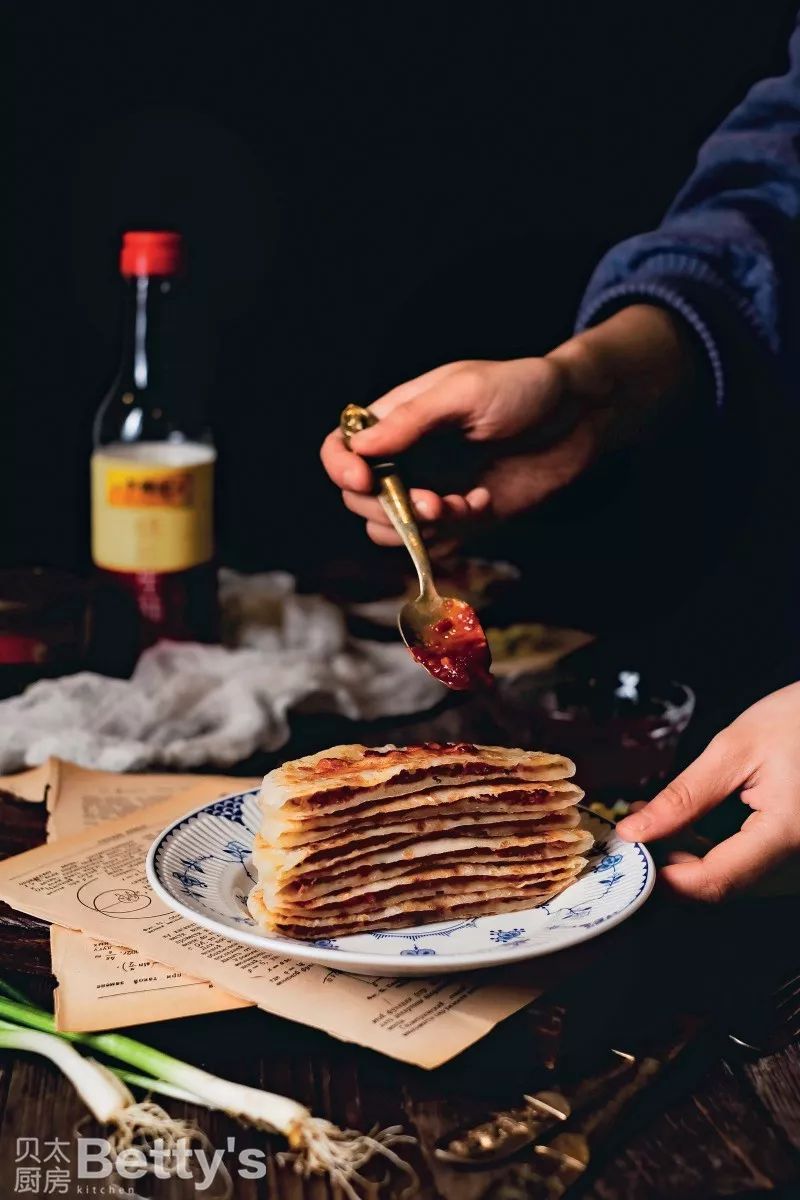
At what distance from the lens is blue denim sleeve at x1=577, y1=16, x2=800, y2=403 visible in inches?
79.5

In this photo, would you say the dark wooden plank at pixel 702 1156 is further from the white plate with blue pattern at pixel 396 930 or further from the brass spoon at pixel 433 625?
the brass spoon at pixel 433 625

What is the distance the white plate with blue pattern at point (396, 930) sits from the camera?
1.04 m

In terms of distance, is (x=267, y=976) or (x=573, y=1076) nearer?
(x=573, y=1076)

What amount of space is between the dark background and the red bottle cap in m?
0.71

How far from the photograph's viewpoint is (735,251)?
2.03 meters

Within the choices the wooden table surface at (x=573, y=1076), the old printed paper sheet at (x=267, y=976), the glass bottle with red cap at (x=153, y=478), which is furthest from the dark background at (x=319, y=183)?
the wooden table surface at (x=573, y=1076)

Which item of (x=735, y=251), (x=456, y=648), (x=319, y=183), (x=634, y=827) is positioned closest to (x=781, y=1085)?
(x=634, y=827)

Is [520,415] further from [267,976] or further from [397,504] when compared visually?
[267,976]

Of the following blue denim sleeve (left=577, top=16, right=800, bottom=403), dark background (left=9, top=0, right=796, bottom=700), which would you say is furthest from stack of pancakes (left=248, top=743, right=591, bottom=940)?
dark background (left=9, top=0, right=796, bottom=700)

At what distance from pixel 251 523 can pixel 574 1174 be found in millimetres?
2126

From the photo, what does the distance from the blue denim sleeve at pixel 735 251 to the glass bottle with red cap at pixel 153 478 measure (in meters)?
0.68

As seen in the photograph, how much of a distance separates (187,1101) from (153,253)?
135 centimetres

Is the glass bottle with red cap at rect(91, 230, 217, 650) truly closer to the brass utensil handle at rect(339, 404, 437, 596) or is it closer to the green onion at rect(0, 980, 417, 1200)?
the brass utensil handle at rect(339, 404, 437, 596)

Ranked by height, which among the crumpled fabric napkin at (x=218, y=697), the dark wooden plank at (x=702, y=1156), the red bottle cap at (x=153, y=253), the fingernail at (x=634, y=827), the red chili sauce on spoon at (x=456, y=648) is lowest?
the crumpled fabric napkin at (x=218, y=697)
